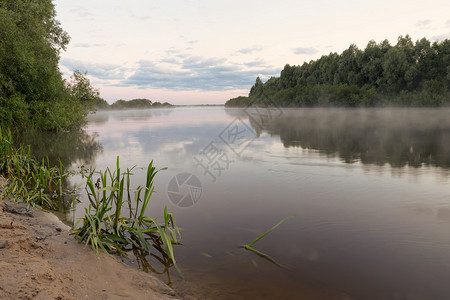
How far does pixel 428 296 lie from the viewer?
414 centimetres

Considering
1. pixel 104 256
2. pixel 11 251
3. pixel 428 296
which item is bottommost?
pixel 428 296

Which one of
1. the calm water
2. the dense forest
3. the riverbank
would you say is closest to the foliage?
the calm water

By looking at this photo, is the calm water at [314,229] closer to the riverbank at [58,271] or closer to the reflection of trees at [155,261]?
the reflection of trees at [155,261]

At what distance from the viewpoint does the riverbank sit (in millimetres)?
3133

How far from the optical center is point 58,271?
3.64 meters

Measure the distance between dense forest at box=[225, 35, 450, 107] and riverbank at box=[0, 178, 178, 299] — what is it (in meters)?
83.9

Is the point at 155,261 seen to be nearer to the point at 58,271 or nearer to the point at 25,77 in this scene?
the point at 58,271

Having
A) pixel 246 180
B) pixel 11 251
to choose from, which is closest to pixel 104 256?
pixel 11 251

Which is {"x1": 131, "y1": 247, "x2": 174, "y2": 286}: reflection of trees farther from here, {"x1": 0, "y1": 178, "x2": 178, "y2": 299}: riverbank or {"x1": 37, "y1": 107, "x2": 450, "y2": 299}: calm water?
{"x1": 0, "y1": 178, "x2": 178, "y2": 299}: riverbank

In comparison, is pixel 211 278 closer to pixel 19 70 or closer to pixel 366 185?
pixel 366 185

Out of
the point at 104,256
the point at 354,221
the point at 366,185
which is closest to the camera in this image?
the point at 104,256

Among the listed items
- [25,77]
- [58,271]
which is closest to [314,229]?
[58,271]

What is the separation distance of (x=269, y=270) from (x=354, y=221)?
3.11m

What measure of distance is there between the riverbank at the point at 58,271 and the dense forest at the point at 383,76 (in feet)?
275
